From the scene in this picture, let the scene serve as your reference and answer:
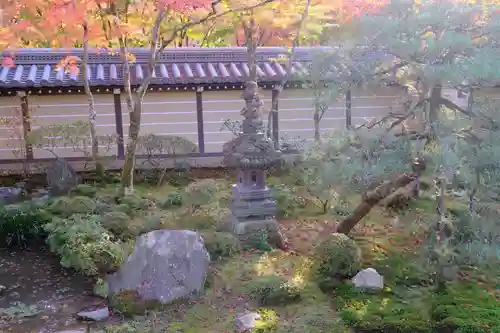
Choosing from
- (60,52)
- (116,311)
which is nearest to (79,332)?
(116,311)

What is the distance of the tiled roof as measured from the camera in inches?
523

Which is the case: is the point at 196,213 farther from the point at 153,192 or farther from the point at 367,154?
the point at 367,154

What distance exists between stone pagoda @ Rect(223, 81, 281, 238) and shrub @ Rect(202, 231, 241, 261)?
44 centimetres

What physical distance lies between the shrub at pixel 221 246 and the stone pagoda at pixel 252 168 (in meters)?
0.44

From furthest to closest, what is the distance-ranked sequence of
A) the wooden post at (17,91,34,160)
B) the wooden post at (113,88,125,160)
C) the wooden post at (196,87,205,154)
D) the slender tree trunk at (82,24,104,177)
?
1. the wooden post at (196,87,205,154)
2. the wooden post at (113,88,125,160)
3. the wooden post at (17,91,34,160)
4. the slender tree trunk at (82,24,104,177)

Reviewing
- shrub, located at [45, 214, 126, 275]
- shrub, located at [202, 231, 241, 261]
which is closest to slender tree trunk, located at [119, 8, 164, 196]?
shrub, located at [45, 214, 126, 275]

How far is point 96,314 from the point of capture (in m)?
6.87

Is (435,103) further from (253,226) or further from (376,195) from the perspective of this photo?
(253,226)

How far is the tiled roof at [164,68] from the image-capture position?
1330 centimetres

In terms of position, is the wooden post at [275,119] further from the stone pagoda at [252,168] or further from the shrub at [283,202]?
the stone pagoda at [252,168]

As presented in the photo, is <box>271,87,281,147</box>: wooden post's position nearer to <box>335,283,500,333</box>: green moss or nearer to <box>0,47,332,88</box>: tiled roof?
<box>0,47,332,88</box>: tiled roof

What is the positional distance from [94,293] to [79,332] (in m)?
1.11

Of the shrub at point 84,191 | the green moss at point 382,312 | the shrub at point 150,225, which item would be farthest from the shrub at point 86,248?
the green moss at point 382,312

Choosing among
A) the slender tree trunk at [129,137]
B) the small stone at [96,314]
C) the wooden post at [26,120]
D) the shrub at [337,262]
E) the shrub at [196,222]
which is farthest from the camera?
the wooden post at [26,120]
